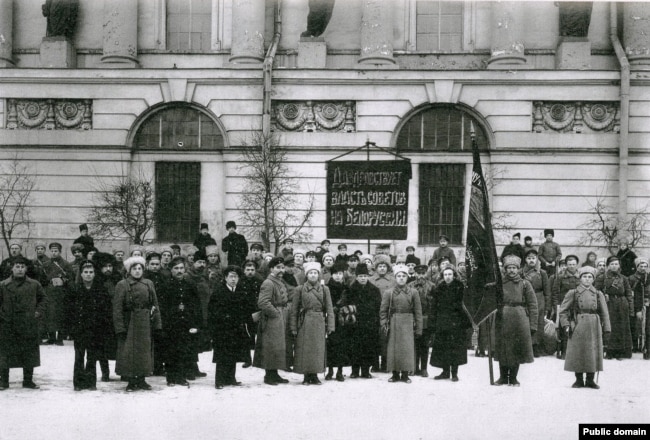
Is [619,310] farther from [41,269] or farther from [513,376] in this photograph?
[41,269]

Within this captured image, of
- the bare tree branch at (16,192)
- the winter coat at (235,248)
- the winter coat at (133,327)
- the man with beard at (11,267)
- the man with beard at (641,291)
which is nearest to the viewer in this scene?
the winter coat at (133,327)

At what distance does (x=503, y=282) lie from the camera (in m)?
10.9

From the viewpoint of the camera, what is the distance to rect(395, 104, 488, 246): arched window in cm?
2188

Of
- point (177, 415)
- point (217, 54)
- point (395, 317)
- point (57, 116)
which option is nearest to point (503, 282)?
point (395, 317)

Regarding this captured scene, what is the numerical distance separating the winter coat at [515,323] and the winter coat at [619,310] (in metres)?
3.87

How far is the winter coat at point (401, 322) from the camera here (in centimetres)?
1105

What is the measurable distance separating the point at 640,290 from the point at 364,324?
587cm

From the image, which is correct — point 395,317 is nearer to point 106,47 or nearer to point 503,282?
point 503,282

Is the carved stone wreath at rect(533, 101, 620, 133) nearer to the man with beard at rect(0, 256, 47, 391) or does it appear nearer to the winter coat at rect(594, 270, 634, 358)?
the winter coat at rect(594, 270, 634, 358)

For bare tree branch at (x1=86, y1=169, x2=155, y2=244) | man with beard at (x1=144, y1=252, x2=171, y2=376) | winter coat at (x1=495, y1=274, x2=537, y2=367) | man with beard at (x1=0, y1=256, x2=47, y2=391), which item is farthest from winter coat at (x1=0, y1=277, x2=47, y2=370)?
bare tree branch at (x1=86, y1=169, x2=155, y2=244)

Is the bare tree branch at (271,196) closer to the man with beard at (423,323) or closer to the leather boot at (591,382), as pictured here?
the man with beard at (423,323)

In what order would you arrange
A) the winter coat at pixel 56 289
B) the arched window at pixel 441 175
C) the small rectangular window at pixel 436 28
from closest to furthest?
the winter coat at pixel 56 289 → the arched window at pixel 441 175 → the small rectangular window at pixel 436 28

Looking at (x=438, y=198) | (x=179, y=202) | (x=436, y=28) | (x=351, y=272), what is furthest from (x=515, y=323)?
Result: (x=436, y=28)

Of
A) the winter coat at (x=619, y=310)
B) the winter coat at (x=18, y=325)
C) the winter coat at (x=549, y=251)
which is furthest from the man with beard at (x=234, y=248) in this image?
the winter coat at (x=619, y=310)
